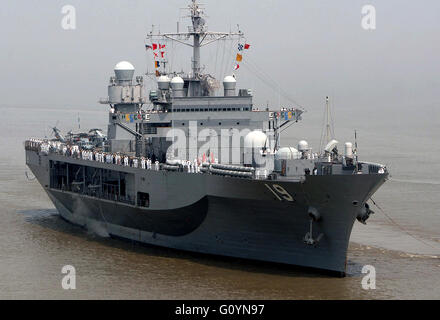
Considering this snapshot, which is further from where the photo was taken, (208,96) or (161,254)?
(208,96)

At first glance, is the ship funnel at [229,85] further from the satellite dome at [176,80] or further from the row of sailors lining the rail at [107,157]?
the row of sailors lining the rail at [107,157]

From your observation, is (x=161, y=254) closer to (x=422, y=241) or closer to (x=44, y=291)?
(x=44, y=291)

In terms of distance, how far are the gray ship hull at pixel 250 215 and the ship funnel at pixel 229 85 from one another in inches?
225

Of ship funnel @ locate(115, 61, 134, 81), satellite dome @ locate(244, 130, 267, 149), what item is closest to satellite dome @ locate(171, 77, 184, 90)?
ship funnel @ locate(115, 61, 134, 81)

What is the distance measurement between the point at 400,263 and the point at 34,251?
1366 cm

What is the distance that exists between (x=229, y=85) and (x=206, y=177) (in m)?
7.24

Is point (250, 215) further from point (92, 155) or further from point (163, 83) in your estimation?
point (92, 155)

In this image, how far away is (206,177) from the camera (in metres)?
24.0

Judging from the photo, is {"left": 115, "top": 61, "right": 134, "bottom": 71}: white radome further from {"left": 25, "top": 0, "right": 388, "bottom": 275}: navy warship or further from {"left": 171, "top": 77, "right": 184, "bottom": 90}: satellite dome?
{"left": 171, "top": 77, "right": 184, "bottom": 90}: satellite dome

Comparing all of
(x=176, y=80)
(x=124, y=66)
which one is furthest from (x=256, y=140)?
(x=124, y=66)

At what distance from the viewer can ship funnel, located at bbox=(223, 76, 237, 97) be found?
3019cm
